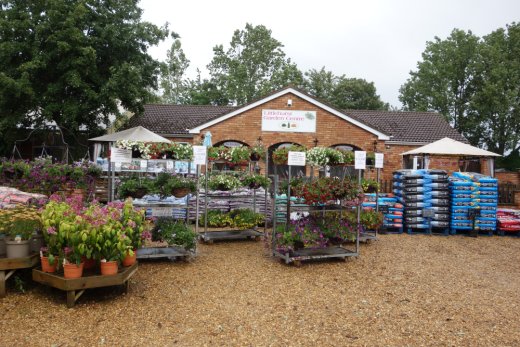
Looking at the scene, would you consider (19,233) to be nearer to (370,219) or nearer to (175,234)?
(175,234)

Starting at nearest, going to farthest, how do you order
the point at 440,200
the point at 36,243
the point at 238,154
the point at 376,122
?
the point at 36,243, the point at 238,154, the point at 440,200, the point at 376,122

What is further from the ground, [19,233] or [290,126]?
[290,126]

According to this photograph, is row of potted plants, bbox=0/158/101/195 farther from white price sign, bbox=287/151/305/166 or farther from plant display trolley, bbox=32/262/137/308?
white price sign, bbox=287/151/305/166

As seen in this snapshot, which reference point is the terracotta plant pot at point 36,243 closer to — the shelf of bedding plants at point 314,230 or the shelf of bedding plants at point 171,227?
the shelf of bedding plants at point 171,227

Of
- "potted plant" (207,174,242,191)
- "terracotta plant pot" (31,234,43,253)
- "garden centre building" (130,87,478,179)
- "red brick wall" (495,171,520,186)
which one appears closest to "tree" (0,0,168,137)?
"garden centre building" (130,87,478,179)

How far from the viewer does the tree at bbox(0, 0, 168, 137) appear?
1541 centimetres

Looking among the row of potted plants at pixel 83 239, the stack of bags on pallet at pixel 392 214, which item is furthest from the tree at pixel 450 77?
the row of potted plants at pixel 83 239

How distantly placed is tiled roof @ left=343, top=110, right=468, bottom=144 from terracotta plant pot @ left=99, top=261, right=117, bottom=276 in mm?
17339

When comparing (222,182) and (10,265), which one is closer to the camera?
(10,265)

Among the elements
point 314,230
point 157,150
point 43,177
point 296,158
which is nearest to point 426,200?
point 314,230

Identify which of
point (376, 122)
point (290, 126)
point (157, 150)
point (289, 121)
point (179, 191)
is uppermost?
point (376, 122)

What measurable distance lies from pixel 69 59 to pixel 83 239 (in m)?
13.5

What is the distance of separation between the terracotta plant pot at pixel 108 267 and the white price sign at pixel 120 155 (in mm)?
2257

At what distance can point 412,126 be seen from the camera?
891 inches
